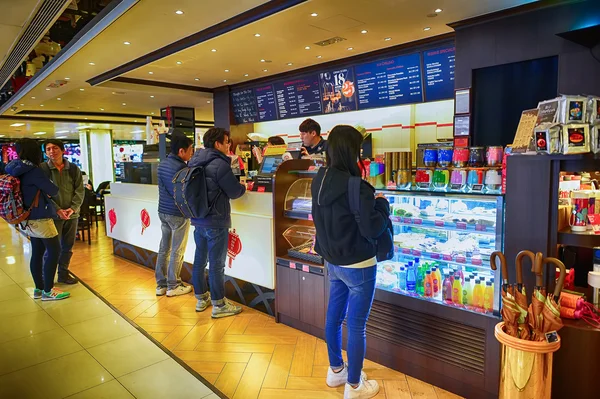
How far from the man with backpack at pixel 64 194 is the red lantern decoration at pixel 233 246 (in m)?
1.98

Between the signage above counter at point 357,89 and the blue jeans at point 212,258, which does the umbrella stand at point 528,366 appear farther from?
the signage above counter at point 357,89

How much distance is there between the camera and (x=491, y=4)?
3500 mm

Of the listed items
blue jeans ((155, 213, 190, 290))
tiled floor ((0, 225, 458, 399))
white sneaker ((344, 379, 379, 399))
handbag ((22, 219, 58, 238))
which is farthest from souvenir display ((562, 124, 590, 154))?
handbag ((22, 219, 58, 238))

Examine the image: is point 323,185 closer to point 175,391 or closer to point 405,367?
point 405,367

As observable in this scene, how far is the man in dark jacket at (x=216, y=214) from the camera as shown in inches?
138

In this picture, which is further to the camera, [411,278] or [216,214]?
[216,214]

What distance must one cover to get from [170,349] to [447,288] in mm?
2130

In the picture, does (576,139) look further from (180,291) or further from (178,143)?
(180,291)

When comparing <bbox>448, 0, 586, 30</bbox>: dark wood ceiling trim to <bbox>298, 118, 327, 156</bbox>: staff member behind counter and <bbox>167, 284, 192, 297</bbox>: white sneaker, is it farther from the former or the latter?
<bbox>167, 284, 192, 297</bbox>: white sneaker

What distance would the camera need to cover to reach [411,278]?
276 centimetres

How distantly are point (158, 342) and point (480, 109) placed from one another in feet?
12.3

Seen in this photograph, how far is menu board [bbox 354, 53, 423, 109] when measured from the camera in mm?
5047

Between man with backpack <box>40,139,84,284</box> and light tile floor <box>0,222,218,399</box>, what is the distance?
667mm

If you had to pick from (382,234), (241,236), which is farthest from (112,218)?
(382,234)
